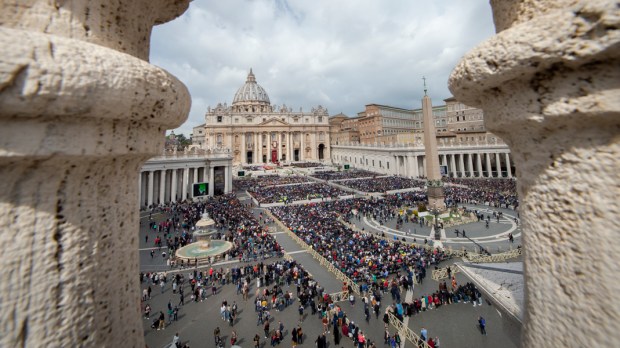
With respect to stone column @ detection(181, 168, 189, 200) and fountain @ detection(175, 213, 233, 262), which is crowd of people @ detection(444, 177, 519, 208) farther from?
stone column @ detection(181, 168, 189, 200)

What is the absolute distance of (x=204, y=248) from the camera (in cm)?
1659

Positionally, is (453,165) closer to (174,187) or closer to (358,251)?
(358,251)

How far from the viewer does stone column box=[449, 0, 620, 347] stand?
1462 mm

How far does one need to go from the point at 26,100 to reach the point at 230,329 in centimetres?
1099

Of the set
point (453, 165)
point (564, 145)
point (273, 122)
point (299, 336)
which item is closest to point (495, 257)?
point (299, 336)

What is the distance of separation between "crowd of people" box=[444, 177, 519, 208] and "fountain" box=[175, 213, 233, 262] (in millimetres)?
23252

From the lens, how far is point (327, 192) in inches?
1437

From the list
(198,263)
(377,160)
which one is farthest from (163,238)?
(377,160)

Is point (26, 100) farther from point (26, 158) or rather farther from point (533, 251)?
point (533, 251)

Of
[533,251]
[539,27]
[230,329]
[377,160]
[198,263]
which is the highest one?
[377,160]

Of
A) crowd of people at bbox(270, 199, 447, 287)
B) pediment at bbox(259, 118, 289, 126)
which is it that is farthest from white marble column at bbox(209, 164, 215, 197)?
pediment at bbox(259, 118, 289, 126)

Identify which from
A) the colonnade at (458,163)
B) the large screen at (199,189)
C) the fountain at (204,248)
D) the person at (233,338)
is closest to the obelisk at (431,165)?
the fountain at (204,248)

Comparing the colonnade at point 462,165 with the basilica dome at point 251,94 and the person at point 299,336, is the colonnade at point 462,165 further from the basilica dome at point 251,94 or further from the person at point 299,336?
the basilica dome at point 251,94

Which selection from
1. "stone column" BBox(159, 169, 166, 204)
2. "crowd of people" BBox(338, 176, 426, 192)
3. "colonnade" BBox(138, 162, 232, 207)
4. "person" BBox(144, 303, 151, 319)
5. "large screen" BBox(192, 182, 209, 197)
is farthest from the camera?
"crowd of people" BBox(338, 176, 426, 192)
